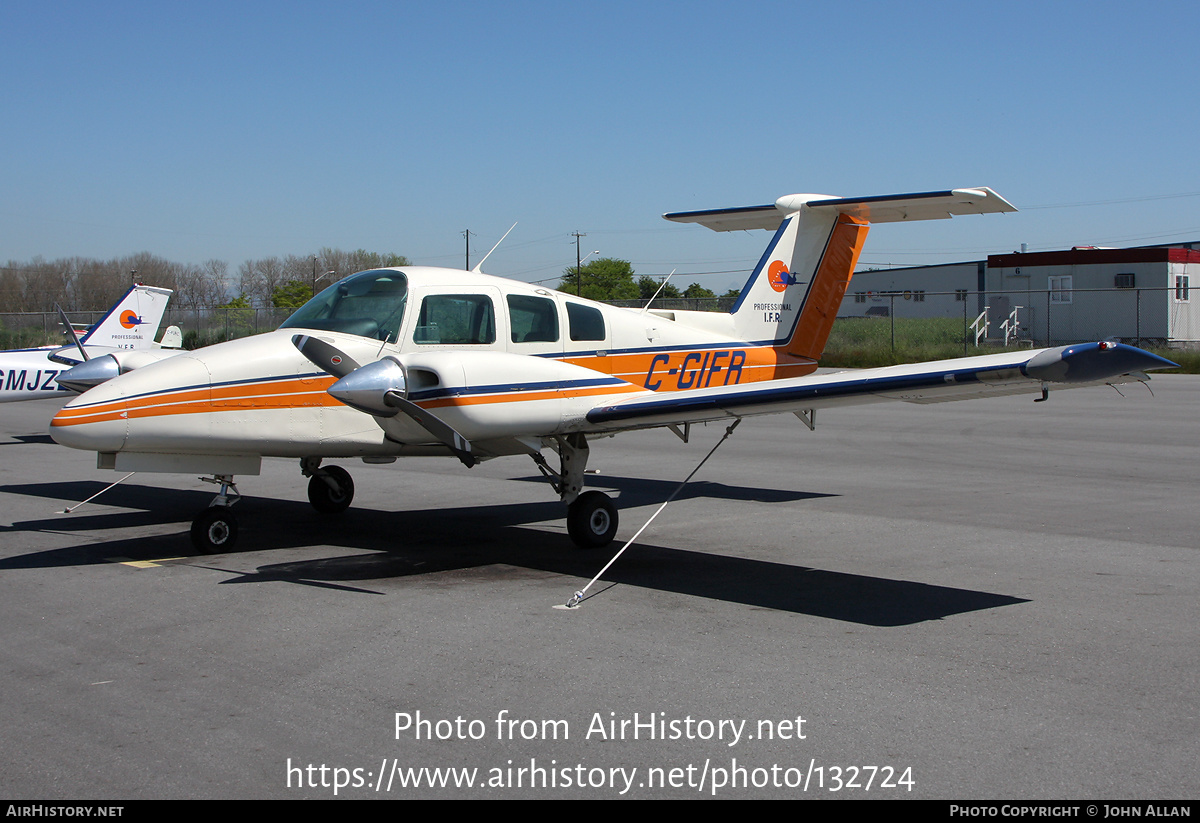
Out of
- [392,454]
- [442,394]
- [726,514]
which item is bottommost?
[726,514]

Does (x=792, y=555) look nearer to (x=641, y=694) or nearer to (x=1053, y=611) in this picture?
(x=1053, y=611)

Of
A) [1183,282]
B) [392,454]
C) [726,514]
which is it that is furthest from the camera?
[1183,282]

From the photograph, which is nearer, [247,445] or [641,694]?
[641,694]

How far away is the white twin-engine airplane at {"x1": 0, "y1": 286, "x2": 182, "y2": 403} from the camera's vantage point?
18000mm

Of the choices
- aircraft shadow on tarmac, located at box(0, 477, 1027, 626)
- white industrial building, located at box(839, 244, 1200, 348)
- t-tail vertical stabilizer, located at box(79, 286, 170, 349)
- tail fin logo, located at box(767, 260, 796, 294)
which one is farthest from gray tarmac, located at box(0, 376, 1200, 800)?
white industrial building, located at box(839, 244, 1200, 348)

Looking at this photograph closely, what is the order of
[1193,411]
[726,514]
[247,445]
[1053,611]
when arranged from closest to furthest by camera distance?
[1053,611] < [247,445] < [726,514] < [1193,411]

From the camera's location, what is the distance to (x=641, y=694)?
A: 16.4 ft

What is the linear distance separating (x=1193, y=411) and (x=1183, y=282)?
2690 cm

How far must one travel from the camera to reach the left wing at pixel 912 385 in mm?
5805

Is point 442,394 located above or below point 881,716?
above

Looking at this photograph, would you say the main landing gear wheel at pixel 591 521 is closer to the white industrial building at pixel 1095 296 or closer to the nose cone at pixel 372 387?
the nose cone at pixel 372 387

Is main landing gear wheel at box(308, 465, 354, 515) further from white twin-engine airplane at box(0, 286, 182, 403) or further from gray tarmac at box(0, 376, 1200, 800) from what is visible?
white twin-engine airplane at box(0, 286, 182, 403)

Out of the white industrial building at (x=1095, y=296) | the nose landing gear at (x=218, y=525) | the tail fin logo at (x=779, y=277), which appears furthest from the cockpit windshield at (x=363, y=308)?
the white industrial building at (x=1095, y=296)

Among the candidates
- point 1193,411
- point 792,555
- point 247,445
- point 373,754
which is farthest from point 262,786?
point 1193,411
